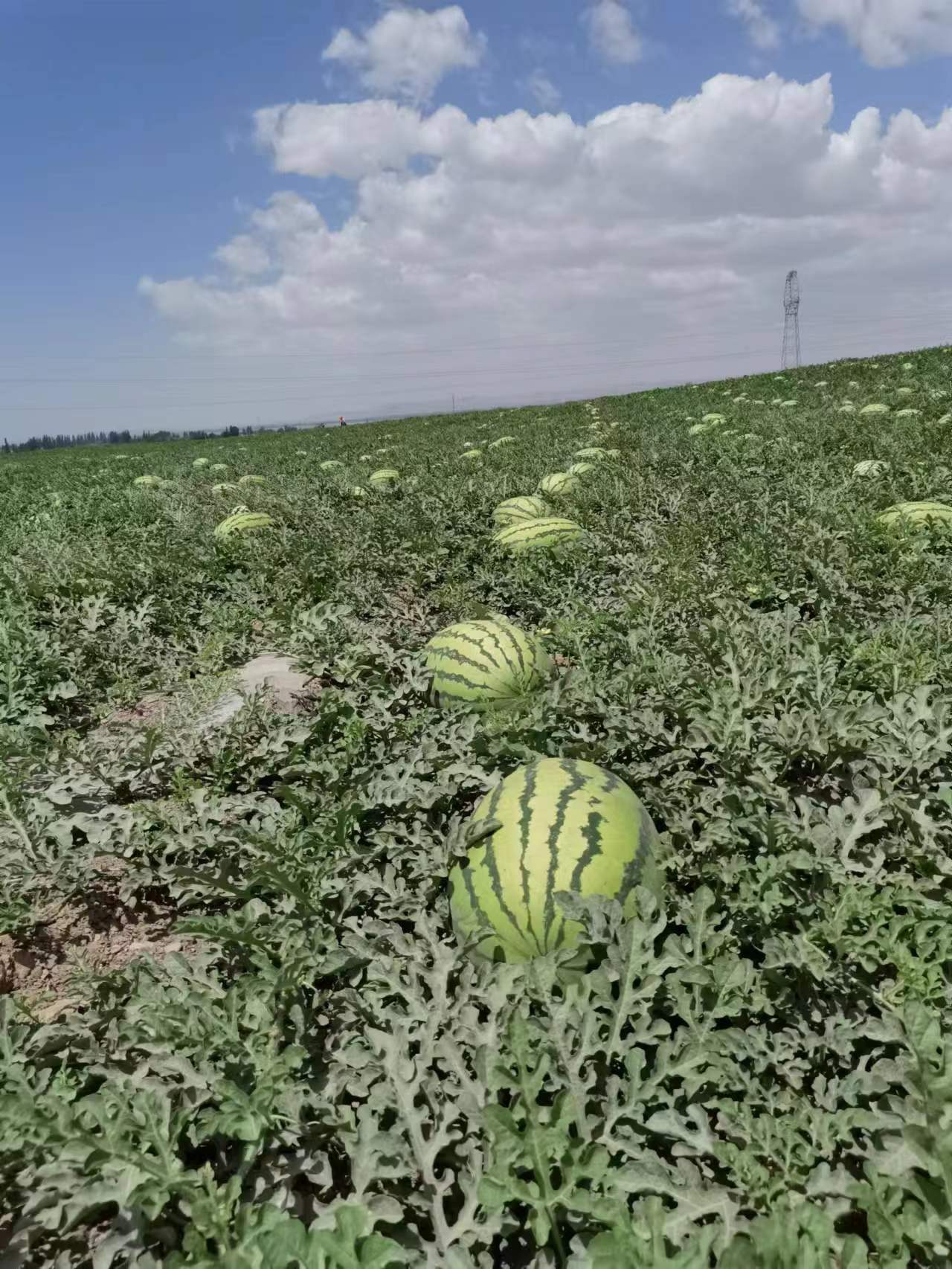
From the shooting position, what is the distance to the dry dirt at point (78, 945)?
8.45 ft

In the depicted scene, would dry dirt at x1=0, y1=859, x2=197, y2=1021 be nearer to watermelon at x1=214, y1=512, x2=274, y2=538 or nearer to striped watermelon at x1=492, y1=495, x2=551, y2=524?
watermelon at x1=214, y1=512, x2=274, y2=538

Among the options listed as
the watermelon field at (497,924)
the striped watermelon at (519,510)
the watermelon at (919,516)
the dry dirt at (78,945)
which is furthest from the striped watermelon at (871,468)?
the dry dirt at (78,945)

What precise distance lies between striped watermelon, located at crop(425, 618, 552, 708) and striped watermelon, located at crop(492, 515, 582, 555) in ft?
7.31

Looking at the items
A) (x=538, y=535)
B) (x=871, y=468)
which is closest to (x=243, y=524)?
(x=538, y=535)

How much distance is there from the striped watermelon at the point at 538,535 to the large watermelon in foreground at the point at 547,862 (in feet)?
12.3

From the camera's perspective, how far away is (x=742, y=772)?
9.74 feet

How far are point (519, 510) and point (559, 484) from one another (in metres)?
1.49

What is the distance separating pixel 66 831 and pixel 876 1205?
2932 mm

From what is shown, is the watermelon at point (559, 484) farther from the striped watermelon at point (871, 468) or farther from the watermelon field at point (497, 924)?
the watermelon field at point (497, 924)

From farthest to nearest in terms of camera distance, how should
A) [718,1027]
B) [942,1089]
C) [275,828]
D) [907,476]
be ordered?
[907,476] → [275,828] → [718,1027] → [942,1089]

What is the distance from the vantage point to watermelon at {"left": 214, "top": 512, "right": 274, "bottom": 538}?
24.7ft

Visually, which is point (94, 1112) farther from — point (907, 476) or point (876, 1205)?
point (907, 476)

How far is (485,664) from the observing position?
12.8 ft

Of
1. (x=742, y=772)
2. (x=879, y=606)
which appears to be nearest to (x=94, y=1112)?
(x=742, y=772)
